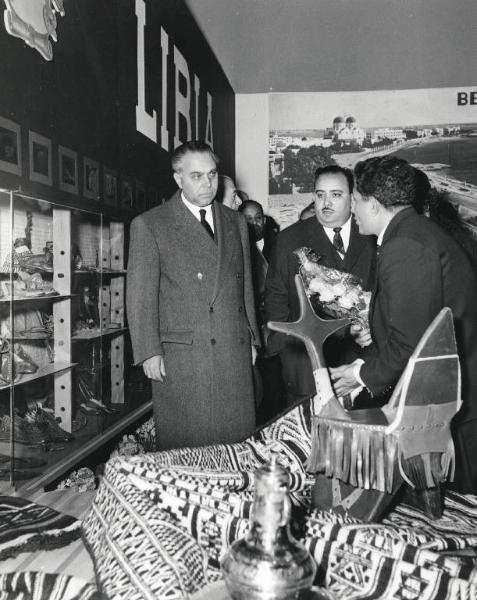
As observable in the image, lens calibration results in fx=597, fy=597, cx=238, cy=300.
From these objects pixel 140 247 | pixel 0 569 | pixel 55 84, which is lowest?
pixel 0 569

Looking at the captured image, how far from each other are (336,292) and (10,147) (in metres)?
1.45

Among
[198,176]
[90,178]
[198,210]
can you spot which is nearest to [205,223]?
[198,210]

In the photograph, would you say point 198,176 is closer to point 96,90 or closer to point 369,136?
point 96,90

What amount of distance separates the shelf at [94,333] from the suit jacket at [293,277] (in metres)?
0.99

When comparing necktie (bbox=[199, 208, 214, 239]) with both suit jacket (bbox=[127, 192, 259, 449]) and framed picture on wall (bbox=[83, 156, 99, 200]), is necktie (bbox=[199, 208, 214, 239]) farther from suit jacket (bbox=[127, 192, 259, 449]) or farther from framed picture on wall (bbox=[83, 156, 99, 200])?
framed picture on wall (bbox=[83, 156, 99, 200])

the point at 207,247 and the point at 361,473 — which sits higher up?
the point at 207,247

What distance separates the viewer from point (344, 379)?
1.75m

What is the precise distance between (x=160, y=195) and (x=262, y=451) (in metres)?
2.95

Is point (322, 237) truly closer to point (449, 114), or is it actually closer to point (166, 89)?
point (166, 89)

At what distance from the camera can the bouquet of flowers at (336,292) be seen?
1904 mm

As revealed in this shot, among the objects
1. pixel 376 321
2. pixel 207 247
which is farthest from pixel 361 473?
pixel 207 247

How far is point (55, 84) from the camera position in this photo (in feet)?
9.21

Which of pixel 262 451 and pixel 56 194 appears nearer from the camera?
pixel 262 451

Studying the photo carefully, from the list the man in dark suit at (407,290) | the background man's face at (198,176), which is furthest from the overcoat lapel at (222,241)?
the man in dark suit at (407,290)
